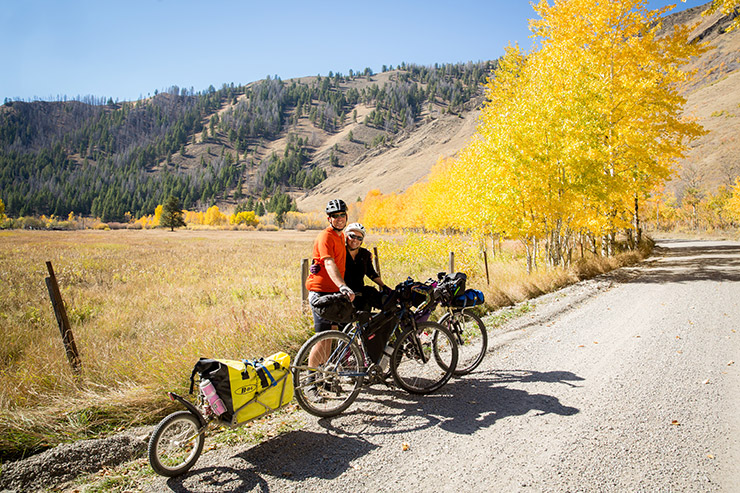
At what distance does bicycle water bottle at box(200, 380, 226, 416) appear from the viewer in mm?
3592

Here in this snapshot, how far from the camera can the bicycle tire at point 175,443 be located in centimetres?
337

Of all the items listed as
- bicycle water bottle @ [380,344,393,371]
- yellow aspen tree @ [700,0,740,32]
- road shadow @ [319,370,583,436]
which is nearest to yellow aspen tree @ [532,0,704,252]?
yellow aspen tree @ [700,0,740,32]

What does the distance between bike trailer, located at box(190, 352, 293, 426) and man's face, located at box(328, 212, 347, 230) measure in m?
1.74

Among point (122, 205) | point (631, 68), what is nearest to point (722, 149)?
point (631, 68)

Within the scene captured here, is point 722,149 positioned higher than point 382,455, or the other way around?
point 722,149

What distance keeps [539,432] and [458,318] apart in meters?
2.11

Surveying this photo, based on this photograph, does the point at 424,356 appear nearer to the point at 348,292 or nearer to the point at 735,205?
the point at 348,292

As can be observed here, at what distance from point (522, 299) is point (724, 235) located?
4612 centimetres

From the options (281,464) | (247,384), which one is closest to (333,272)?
(247,384)

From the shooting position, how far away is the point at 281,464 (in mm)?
3656

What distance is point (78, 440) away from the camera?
4090 millimetres

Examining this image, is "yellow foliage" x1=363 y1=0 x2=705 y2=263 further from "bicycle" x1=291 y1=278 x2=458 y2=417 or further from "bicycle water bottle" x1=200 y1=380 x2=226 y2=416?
"bicycle water bottle" x1=200 y1=380 x2=226 y2=416

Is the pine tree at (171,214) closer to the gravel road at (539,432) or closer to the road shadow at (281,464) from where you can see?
the gravel road at (539,432)

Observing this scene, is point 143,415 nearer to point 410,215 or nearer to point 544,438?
point 544,438
